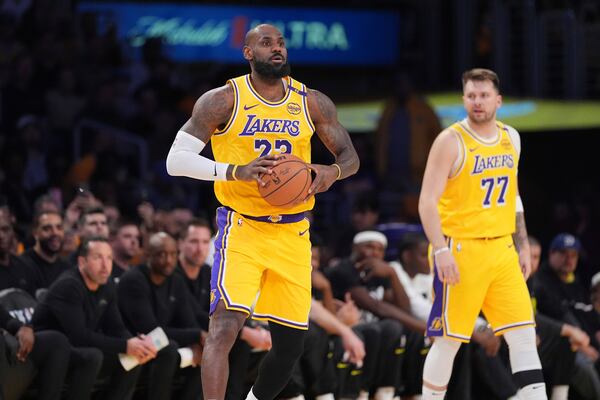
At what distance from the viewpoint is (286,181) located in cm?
600

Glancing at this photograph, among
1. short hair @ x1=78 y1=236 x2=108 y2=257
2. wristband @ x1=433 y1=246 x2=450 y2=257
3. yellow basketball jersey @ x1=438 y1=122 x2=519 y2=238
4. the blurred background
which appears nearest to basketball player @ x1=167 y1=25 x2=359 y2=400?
wristband @ x1=433 y1=246 x2=450 y2=257

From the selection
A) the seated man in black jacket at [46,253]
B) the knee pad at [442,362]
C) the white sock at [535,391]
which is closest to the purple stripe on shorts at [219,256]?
the knee pad at [442,362]

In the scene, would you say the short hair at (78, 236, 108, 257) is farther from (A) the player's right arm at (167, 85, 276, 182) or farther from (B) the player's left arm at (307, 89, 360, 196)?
(B) the player's left arm at (307, 89, 360, 196)

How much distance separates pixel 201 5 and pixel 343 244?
5940 mm

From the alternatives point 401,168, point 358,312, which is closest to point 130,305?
point 358,312

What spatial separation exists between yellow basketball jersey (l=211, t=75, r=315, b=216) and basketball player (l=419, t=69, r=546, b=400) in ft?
3.16

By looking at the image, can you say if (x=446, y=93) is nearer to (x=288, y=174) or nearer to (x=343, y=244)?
(x=343, y=244)

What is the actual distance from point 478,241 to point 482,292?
10.8 inches

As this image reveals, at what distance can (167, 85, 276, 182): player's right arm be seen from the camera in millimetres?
6020

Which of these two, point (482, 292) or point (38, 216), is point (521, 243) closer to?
point (482, 292)

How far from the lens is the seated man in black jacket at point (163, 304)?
8055mm

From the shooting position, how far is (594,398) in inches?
382

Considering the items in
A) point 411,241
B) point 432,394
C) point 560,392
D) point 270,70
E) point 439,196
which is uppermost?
point 270,70

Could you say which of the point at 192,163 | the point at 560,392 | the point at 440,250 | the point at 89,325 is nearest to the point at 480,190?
the point at 440,250
